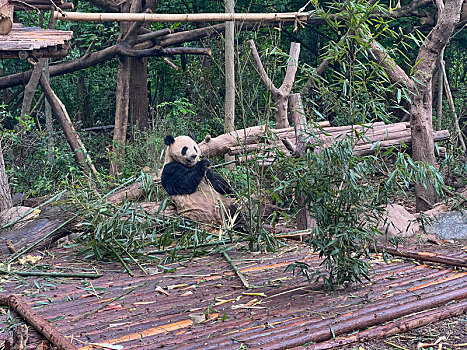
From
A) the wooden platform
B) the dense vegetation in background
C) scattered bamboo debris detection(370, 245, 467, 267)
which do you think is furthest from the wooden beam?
scattered bamboo debris detection(370, 245, 467, 267)

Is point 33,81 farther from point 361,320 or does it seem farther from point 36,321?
point 361,320

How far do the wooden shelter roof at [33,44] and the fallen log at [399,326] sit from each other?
13.1ft

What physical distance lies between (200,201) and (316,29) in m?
7.06

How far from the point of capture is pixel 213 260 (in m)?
4.80

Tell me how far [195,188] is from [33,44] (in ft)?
7.03

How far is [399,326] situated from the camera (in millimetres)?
3080

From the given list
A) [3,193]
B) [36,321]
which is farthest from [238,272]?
[3,193]

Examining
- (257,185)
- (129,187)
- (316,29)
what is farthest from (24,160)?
(316,29)

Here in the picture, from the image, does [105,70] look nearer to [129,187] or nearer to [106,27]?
[106,27]

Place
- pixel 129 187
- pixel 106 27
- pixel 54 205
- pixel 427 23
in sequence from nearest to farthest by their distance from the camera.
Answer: pixel 54 205 → pixel 129 187 → pixel 427 23 → pixel 106 27

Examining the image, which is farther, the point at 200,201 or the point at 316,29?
the point at 316,29

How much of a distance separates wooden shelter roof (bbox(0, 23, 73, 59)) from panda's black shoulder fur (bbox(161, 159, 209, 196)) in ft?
5.50

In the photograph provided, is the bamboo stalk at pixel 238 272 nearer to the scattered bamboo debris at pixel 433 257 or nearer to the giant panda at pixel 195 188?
the giant panda at pixel 195 188

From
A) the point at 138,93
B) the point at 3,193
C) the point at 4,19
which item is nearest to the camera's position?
the point at 4,19
